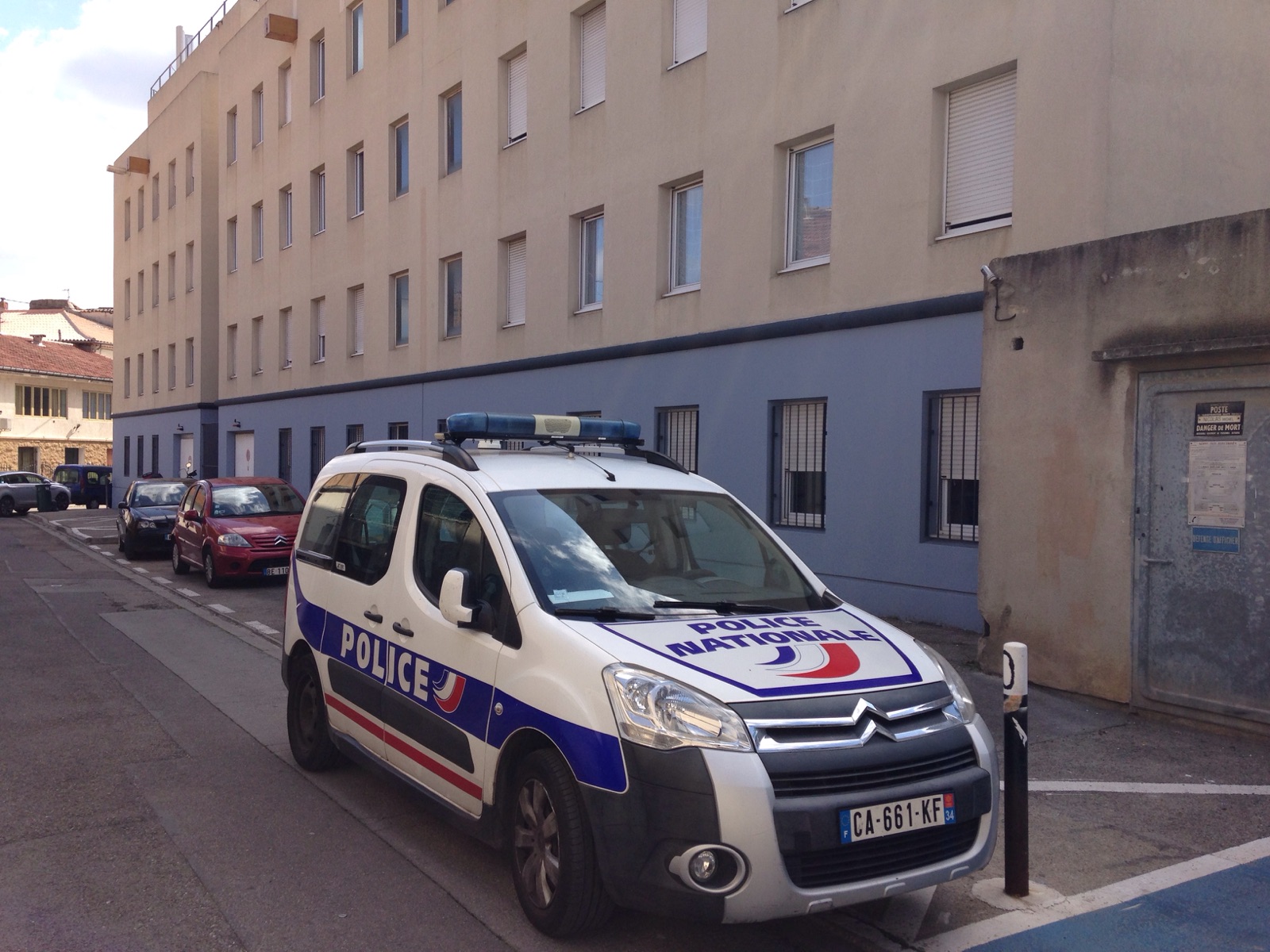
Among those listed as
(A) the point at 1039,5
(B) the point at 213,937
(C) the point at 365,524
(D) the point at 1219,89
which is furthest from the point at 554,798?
(D) the point at 1219,89

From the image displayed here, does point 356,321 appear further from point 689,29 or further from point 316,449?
point 689,29

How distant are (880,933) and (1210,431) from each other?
4538 mm

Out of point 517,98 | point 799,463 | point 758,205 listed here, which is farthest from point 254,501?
point 758,205

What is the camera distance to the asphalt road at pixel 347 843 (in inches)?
169

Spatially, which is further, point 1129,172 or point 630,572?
point 1129,172

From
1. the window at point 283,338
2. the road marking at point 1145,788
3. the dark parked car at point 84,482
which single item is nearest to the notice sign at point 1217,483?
the road marking at point 1145,788

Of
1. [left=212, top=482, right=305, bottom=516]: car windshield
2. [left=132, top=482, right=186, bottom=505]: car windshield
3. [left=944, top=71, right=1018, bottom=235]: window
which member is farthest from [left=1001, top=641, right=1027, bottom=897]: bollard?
[left=132, top=482, right=186, bottom=505]: car windshield

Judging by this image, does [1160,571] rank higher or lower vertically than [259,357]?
lower

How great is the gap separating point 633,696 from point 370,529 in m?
2.48

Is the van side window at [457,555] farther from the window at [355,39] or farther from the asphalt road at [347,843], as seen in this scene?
the window at [355,39]

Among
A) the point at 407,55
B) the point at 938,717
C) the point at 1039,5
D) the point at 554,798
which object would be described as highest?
the point at 407,55

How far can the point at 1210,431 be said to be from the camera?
23.9 feet

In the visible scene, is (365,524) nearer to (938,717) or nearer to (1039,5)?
(938,717)

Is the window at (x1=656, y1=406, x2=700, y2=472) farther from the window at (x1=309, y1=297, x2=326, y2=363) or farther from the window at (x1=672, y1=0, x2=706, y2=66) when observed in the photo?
the window at (x1=309, y1=297, x2=326, y2=363)
